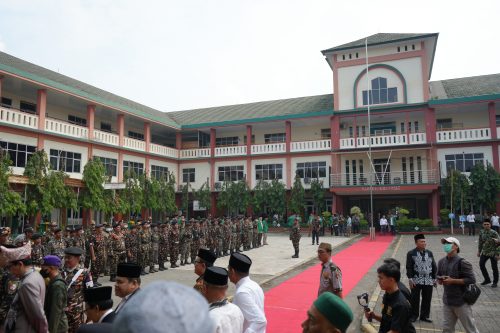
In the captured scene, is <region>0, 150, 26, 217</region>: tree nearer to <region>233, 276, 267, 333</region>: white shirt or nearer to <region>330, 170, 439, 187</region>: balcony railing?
<region>233, 276, 267, 333</region>: white shirt

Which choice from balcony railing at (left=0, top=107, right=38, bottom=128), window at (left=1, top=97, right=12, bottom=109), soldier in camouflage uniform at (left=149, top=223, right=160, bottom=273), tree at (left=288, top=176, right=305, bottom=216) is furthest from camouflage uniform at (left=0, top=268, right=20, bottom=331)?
tree at (left=288, top=176, right=305, bottom=216)

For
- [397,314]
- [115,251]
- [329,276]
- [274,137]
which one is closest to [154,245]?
[115,251]

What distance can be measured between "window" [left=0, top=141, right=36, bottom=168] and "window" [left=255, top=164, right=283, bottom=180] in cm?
1594

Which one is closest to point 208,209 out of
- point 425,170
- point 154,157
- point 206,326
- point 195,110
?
point 154,157

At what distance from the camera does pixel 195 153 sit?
31.2 meters

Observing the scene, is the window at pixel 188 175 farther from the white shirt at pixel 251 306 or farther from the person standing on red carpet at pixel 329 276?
the white shirt at pixel 251 306

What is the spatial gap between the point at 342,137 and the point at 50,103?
2051 cm

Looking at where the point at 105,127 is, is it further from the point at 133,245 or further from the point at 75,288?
the point at 75,288

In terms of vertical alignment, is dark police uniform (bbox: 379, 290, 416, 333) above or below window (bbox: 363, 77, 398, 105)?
below

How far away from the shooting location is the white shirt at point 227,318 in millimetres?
2606

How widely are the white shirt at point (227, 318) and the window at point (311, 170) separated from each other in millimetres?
25419

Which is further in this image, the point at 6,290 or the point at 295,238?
the point at 295,238

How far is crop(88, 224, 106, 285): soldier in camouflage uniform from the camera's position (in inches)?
400

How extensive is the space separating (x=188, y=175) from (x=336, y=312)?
29.8 m
